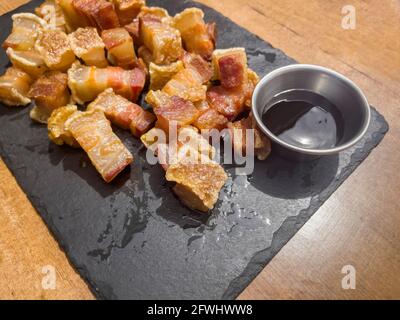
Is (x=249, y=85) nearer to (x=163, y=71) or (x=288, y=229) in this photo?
(x=163, y=71)

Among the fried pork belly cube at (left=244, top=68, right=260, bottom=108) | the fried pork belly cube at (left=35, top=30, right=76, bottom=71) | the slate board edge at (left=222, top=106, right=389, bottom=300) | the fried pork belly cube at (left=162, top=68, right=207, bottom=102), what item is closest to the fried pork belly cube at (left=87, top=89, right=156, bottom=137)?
the fried pork belly cube at (left=162, top=68, right=207, bottom=102)

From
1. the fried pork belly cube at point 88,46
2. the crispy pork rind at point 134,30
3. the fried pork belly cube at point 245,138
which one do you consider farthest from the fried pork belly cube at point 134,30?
the fried pork belly cube at point 245,138

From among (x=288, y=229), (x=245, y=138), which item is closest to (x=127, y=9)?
(x=245, y=138)

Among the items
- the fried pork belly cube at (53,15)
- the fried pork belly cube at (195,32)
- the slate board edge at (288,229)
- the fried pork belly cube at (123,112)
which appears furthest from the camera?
the fried pork belly cube at (53,15)

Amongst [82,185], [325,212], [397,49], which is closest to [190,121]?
[82,185]

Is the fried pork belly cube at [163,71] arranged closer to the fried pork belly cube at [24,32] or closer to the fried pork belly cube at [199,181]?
the fried pork belly cube at [199,181]

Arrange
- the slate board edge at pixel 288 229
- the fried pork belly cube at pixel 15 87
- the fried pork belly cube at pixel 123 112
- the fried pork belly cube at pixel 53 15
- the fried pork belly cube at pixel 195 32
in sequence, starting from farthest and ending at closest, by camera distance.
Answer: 1. the fried pork belly cube at pixel 53 15
2. the fried pork belly cube at pixel 195 32
3. the fried pork belly cube at pixel 15 87
4. the fried pork belly cube at pixel 123 112
5. the slate board edge at pixel 288 229

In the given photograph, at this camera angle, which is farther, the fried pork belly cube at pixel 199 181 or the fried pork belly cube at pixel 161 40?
the fried pork belly cube at pixel 161 40

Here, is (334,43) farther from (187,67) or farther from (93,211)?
(93,211)
